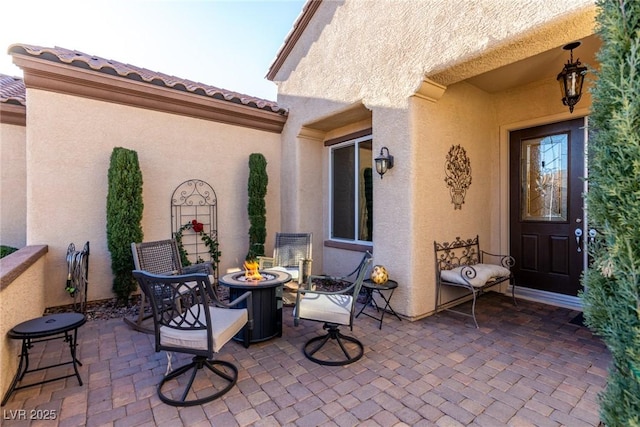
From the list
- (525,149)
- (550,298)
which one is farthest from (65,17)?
(550,298)

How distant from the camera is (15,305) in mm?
2707

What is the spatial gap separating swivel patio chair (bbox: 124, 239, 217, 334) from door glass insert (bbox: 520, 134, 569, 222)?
17.2 ft

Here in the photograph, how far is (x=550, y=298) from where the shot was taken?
15.4 ft

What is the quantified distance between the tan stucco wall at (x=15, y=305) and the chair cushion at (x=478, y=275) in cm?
465

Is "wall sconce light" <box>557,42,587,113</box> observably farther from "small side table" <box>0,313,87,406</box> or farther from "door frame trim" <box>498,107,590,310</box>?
"small side table" <box>0,313,87,406</box>

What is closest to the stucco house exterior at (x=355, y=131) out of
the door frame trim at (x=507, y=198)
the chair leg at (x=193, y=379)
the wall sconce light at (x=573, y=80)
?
the door frame trim at (x=507, y=198)

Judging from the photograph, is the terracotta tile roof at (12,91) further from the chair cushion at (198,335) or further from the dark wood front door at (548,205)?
the dark wood front door at (548,205)

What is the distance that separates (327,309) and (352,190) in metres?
3.31

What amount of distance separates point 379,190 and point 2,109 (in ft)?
21.9

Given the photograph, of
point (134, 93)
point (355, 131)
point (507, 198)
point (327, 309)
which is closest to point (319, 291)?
point (327, 309)

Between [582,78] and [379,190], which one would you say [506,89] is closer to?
[582,78]

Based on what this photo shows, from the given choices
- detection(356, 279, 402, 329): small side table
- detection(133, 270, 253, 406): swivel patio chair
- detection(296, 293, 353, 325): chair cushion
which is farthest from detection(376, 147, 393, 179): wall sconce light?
detection(133, 270, 253, 406): swivel patio chair

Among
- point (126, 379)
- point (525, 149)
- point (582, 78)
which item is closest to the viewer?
point (126, 379)

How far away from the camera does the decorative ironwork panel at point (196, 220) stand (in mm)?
5430
